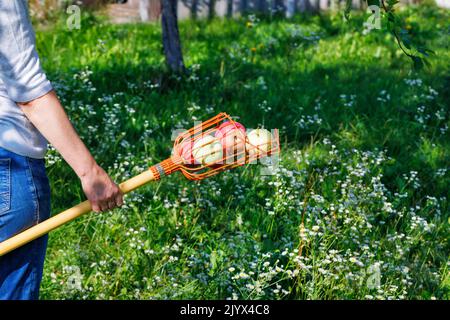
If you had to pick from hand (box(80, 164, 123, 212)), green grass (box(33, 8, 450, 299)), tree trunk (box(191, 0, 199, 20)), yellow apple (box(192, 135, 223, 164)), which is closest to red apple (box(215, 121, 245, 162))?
yellow apple (box(192, 135, 223, 164))

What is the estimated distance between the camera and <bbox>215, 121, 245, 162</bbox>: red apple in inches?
105

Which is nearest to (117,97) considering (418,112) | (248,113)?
(248,113)

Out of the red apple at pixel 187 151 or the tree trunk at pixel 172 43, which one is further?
the tree trunk at pixel 172 43

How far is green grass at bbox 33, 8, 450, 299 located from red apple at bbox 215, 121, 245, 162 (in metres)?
0.82

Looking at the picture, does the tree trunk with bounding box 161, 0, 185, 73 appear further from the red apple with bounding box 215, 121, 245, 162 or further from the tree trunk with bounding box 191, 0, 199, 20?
the red apple with bounding box 215, 121, 245, 162

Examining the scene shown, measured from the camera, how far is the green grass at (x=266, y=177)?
363 centimetres

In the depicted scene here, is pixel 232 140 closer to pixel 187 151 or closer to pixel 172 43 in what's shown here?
pixel 187 151

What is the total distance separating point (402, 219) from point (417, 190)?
1.72 ft

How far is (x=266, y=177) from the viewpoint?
455 centimetres

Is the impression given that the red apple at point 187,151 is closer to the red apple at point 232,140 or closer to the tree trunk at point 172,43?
the red apple at point 232,140

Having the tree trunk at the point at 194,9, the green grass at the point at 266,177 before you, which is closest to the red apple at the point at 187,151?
the green grass at the point at 266,177

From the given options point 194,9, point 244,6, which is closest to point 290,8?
point 244,6

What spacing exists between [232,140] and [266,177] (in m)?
1.92

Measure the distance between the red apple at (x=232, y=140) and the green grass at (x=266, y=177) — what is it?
0.82 m
